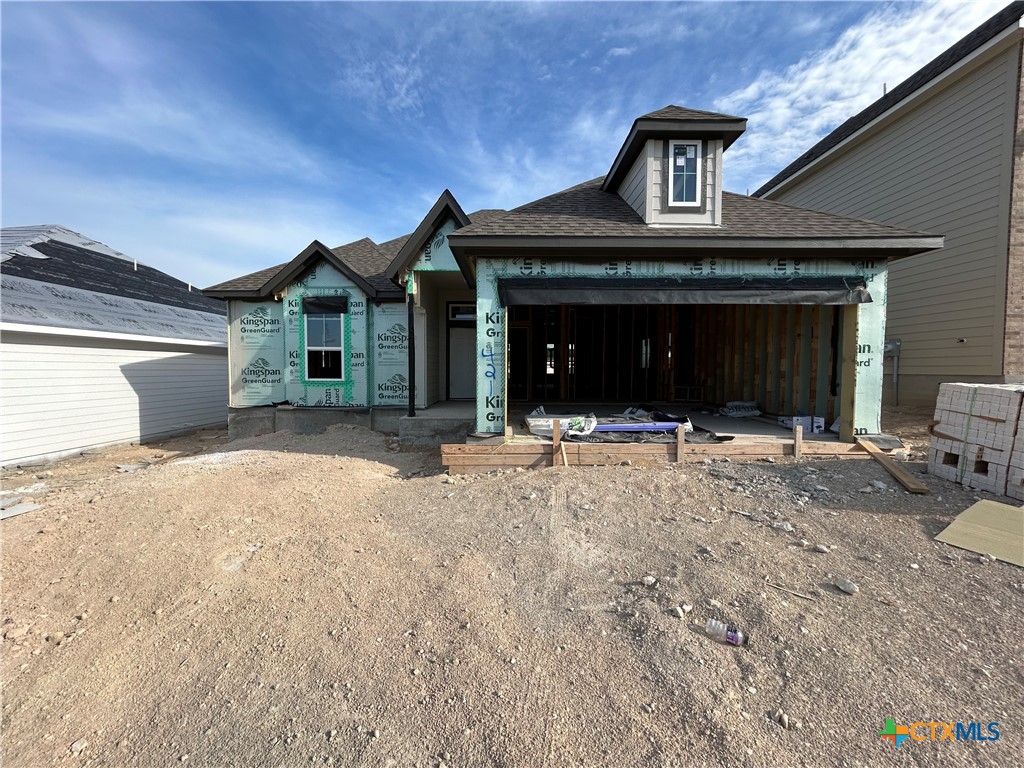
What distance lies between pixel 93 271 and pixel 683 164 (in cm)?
1690

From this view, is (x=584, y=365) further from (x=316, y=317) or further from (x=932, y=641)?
(x=932, y=641)

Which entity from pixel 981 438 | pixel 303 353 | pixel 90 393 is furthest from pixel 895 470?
pixel 90 393

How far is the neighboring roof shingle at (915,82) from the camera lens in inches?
369

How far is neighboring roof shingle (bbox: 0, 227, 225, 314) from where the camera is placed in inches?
454

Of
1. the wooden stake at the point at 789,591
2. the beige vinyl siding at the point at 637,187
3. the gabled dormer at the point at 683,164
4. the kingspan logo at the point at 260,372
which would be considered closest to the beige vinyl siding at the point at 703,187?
the gabled dormer at the point at 683,164

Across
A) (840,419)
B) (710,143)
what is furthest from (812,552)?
(710,143)

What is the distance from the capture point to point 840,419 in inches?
288

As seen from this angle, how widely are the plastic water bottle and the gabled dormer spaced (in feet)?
21.0

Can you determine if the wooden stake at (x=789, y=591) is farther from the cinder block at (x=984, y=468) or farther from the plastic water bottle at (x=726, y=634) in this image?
the cinder block at (x=984, y=468)

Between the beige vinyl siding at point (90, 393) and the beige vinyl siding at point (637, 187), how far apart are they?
40.4 ft

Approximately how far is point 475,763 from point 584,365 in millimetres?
11101

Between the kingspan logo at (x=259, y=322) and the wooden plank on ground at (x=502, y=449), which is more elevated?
the kingspan logo at (x=259, y=322)

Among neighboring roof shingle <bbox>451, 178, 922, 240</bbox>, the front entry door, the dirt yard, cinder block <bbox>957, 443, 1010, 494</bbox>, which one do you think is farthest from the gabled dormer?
the front entry door

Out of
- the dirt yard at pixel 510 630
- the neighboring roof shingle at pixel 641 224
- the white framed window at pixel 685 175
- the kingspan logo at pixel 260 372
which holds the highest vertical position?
the white framed window at pixel 685 175
